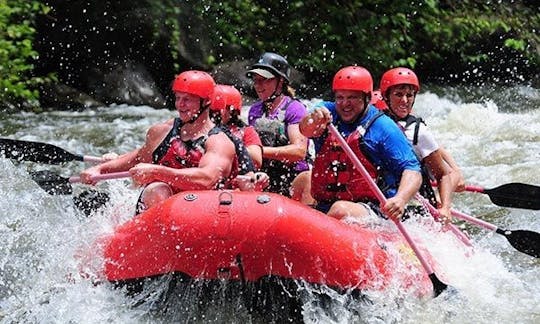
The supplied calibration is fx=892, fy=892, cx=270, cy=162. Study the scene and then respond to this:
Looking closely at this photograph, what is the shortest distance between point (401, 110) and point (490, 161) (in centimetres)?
424

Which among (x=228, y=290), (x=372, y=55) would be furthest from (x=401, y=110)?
(x=372, y=55)

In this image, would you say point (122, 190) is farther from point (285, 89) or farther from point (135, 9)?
point (135, 9)

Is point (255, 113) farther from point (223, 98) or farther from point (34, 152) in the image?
point (34, 152)

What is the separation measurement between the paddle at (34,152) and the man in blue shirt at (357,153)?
6.23ft

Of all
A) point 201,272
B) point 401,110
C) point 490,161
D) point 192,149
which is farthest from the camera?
point 490,161

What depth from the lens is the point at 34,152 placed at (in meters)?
6.45

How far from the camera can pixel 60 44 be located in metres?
12.5

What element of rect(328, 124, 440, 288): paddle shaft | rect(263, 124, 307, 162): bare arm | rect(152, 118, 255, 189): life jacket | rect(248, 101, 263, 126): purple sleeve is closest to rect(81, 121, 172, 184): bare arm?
rect(152, 118, 255, 189): life jacket

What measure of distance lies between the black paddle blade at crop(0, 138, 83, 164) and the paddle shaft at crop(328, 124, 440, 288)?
215 cm

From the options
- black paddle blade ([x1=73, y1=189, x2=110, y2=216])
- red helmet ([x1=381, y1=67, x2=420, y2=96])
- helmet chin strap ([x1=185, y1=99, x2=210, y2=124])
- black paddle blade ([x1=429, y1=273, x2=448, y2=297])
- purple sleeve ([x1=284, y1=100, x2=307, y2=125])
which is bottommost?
black paddle blade ([x1=73, y1=189, x2=110, y2=216])

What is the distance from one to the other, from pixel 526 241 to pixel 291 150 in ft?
5.55

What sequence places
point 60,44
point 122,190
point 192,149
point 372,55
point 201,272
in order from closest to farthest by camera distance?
1. point 201,272
2. point 192,149
3. point 122,190
4. point 60,44
5. point 372,55

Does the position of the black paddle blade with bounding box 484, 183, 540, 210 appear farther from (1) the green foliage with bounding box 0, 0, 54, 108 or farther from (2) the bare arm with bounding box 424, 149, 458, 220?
(1) the green foliage with bounding box 0, 0, 54, 108

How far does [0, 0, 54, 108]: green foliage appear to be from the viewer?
36.5 feet
